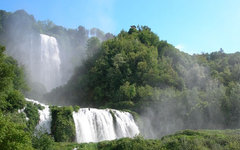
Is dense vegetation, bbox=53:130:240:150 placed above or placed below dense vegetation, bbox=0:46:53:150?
below

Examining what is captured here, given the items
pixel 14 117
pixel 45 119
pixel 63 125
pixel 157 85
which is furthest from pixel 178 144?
pixel 157 85

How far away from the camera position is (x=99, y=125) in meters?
30.4

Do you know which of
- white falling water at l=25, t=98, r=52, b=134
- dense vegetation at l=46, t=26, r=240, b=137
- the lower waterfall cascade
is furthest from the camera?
dense vegetation at l=46, t=26, r=240, b=137

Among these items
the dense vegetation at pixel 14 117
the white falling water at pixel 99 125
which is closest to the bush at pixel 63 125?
the white falling water at pixel 99 125

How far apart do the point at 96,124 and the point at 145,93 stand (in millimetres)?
13801

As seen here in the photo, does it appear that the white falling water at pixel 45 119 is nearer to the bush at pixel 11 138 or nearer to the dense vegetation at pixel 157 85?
the bush at pixel 11 138

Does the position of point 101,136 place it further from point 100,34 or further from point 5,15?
point 100,34

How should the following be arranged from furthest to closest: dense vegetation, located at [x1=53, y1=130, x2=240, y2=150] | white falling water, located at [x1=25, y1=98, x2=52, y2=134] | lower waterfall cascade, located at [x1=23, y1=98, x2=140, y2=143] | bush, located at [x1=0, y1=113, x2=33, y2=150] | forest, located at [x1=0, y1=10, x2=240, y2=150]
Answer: lower waterfall cascade, located at [x1=23, y1=98, x2=140, y2=143], white falling water, located at [x1=25, y1=98, x2=52, y2=134], forest, located at [x1=0, y1=10, x2=240, y2=150], dense vegetation, located at [x1=53, y1=130, x2=240, y2=150], bush, located at [x1=0, y1=113, x2=33, y2=150]

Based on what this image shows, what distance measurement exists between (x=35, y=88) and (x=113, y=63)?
54.7ft

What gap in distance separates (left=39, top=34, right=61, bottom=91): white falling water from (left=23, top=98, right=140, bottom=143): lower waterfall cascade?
34.3m

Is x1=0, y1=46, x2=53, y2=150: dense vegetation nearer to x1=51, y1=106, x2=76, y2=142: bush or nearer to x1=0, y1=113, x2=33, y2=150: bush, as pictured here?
x1=0, y1=113, x2=33, y2=150: bush

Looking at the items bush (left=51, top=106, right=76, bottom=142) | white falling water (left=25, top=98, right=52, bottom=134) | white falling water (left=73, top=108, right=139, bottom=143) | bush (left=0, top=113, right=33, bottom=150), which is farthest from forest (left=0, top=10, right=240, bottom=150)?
bush (left=0, top=113, right=33, bottom=150)

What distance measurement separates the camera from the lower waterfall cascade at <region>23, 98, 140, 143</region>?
91.6 feet

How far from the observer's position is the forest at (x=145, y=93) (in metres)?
23.3
